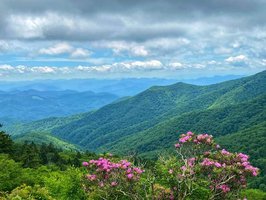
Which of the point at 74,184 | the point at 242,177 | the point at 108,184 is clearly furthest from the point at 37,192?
the point at 242,177

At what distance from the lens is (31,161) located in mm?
131000

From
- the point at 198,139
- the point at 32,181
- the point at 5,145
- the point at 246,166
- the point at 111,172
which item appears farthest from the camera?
the point at 5,145

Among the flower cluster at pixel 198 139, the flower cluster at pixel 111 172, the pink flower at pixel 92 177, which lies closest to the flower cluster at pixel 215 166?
the flower cluster at pixel 198 139

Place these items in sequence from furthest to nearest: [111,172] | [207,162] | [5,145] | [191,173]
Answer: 1. [5,145]
2. [111,172]
3. [191,173]
4. [207,162]

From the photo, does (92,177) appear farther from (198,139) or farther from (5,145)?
(5,145)

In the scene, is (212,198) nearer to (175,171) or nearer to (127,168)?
(175,171)

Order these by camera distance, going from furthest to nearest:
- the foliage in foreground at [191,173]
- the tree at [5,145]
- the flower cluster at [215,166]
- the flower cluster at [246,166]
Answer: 1. the tree at [5,145]
2. the foliage in foreground at [191,173]
3. the flower cluster at [215,166]
4. the flower cluster at [246,166]

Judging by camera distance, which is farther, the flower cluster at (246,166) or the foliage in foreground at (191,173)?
the foliage in foreground at (191,173)

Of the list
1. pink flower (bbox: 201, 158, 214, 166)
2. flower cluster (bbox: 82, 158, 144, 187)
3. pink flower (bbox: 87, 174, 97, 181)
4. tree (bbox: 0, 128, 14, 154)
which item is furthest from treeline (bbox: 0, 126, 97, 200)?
pink flower (bbox: 201, 158, 214, 166)

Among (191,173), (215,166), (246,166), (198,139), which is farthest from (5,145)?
(246,166)

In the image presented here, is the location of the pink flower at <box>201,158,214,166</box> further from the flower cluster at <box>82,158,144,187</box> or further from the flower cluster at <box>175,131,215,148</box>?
the flower cluster at <box>82,158,144,187</box>

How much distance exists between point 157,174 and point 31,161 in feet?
348

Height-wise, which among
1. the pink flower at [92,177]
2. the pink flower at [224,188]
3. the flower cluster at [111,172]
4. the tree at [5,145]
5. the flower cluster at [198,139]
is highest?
the flower cluster at [198,139]

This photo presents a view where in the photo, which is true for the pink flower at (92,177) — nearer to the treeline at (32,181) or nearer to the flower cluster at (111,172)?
the flower cluster at (111,172)
